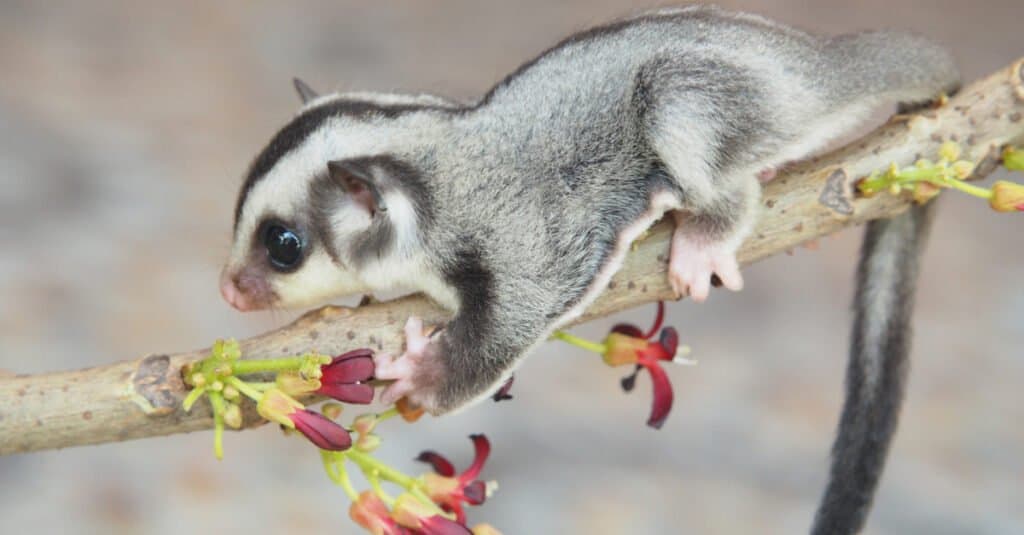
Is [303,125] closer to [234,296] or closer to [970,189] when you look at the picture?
[234,296]

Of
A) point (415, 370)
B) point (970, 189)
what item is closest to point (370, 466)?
point (415, 370)

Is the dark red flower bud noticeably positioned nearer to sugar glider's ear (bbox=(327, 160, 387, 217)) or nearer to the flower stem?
the flower stem

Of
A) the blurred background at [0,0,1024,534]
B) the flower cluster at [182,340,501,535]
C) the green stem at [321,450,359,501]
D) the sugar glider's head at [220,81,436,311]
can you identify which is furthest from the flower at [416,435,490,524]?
the blurred background at [0,0,1024,534]

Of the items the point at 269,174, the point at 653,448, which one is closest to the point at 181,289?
the point at 653,448

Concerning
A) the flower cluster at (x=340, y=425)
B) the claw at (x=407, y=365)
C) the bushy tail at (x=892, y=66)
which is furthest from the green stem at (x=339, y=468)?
the bushy tail at (x=892, y=66)

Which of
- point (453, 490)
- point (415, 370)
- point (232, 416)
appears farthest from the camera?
point (415, 370)

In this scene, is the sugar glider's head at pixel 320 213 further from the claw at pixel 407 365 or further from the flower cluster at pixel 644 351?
the flower cluster at pixel 644 351
